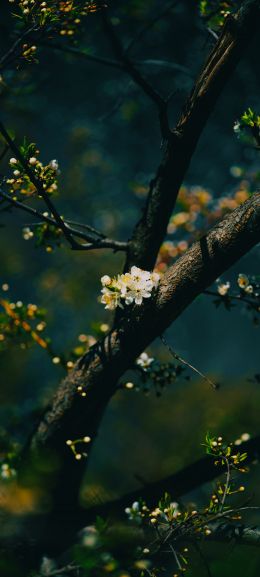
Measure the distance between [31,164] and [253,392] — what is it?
4.93 metres

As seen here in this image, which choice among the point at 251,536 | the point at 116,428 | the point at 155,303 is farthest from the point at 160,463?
the point at 155,303

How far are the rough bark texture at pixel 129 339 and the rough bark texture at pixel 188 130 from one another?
0.26 meters

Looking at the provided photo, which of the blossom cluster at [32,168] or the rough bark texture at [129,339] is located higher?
the blossom cluster at [32,168]

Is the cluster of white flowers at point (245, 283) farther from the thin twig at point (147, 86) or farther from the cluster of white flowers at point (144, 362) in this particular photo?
the thin twig at point (147, 86)

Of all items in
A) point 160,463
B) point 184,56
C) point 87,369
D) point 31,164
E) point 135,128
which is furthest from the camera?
point 135,128

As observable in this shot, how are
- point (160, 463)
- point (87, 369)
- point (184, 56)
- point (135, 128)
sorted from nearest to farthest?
point (87, 369) → point (184, 56) → point (160, 463) → point (135, 128)

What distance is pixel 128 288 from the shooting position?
5.53 ft

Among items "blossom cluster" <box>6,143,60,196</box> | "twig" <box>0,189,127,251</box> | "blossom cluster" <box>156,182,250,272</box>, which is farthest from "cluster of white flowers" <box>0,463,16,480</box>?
"blossom cluster" <box>156,182,250,272</box>

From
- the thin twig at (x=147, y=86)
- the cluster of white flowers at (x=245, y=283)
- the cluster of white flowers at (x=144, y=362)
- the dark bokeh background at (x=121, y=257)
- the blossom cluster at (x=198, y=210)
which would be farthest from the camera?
the dark bokeh background at (x=121, y=257)

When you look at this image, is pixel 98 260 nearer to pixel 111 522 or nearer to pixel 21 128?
pixel 21 128

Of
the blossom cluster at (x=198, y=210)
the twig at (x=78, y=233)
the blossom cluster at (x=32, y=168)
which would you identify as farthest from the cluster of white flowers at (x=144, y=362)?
the blossom cluster at (x=198, y=210)

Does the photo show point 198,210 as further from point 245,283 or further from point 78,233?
point 78,233

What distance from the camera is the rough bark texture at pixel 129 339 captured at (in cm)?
163

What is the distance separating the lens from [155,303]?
174 centimetres
